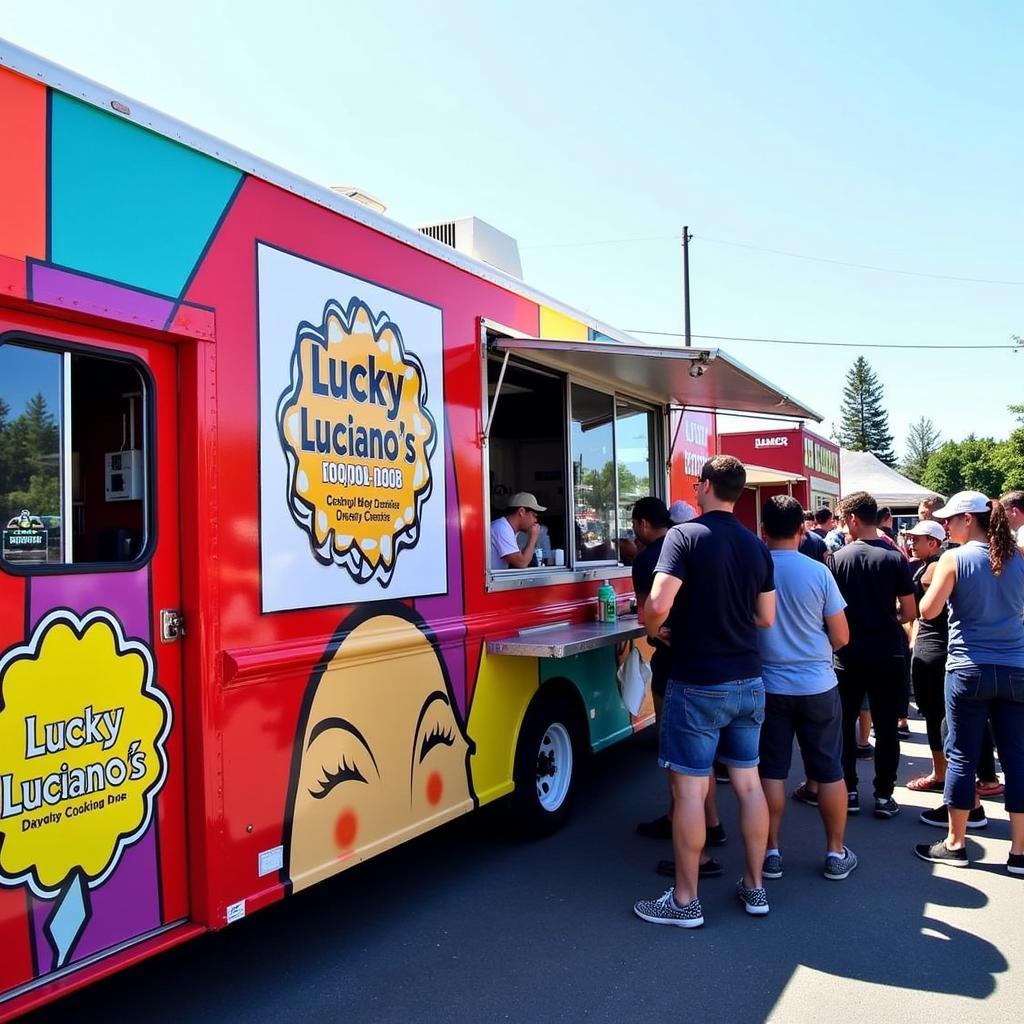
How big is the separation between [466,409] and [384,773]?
1.74 metres

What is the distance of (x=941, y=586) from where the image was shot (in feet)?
14.6

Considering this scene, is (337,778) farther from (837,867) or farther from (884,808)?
(884,808)

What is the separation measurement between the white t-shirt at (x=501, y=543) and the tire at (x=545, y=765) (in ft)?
A: 2.48

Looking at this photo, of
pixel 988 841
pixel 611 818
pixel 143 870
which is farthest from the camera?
pixel 611 818

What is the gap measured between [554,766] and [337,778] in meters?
1.98

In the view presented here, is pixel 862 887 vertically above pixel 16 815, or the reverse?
pixel 16 815

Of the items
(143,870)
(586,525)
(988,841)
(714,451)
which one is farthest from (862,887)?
(714,451)

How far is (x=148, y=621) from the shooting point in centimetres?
284

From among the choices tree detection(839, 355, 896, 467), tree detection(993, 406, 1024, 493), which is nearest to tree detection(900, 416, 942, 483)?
tree detection(839, 355, 896, 467)

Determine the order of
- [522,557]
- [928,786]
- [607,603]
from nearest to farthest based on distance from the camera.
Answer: [522,557]
[607,603]
[928,786]

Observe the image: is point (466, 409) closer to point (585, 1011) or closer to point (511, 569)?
point (511, 569)

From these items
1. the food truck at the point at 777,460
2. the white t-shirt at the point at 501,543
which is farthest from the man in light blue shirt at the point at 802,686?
the food truck at the point at 777,460

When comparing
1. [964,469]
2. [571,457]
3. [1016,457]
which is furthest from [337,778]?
[964,469]

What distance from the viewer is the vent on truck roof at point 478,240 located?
491cm
